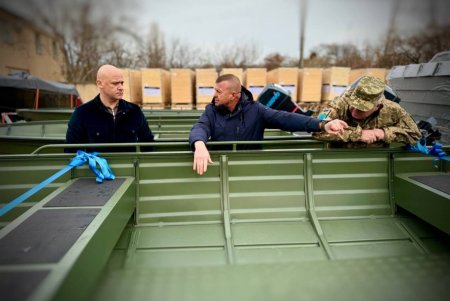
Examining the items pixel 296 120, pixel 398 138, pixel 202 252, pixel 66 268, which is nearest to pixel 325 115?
pixel 296 120

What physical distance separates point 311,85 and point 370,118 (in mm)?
8689

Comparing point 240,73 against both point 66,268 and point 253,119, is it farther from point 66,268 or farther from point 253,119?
point 66,268

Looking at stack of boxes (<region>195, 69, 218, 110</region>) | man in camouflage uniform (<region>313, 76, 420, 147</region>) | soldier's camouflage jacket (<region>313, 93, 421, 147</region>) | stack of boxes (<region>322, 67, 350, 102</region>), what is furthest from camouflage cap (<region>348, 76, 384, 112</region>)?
stack of boxes (<region>322, 67, 350, 102</region>)

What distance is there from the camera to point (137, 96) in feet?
36.5

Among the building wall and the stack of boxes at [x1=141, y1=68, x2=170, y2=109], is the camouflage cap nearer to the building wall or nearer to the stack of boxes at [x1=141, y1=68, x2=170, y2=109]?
the stack of boxes at [x1=141, y1=68, x2=170, y2=109]

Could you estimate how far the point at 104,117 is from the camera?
3.05 metres

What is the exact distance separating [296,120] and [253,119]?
0.41 metres

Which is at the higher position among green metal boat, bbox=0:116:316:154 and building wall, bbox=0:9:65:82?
building wall, bbox=0:9:65:82

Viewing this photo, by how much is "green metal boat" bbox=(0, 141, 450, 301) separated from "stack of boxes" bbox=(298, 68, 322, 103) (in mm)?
8611

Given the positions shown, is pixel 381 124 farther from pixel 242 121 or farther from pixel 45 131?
Answer: pixel 45 131

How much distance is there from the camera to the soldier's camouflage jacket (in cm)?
274

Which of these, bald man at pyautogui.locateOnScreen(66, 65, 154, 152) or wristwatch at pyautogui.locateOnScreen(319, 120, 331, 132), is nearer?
wristwatch at pyautogui.locateOnScreen(319, 120, 331, 132)

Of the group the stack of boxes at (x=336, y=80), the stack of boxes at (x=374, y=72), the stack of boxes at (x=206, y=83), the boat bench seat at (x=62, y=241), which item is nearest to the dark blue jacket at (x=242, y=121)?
the boat bench seat at (x=62, y=241)

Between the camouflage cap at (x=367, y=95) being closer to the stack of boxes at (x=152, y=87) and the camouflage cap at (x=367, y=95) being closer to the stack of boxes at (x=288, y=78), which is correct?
the stack of boxes at (x=288, y=78)
